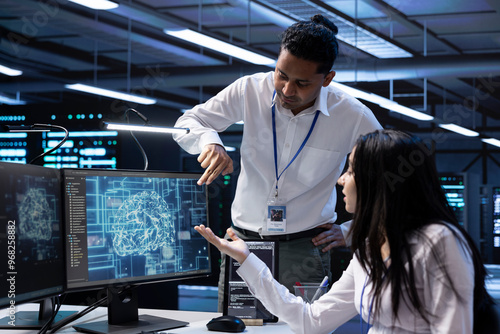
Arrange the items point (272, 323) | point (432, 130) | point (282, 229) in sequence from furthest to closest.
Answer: point (432, 130)
point (282, 229)
point (272, 323)

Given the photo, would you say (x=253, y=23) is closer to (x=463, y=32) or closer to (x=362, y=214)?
(x=463, y=32)

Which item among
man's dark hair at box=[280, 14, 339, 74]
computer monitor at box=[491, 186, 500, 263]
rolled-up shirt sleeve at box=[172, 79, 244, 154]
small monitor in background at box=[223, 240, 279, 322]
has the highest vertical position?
man's dark hair at box=[280, 14, 339, 74]

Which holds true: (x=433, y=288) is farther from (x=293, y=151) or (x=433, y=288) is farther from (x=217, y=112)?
(x=217, y=112)

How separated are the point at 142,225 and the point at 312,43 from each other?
2.71 ft

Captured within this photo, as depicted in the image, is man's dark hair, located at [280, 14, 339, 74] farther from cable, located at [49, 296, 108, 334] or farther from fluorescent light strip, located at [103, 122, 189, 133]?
cable, located at [49, 296, 108, 334]

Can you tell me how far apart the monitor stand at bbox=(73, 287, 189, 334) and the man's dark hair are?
982 mm

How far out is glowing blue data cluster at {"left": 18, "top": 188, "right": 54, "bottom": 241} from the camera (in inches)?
64.3

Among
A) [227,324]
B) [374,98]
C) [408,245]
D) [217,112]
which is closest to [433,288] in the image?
[408,245]

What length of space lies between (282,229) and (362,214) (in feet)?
2.32

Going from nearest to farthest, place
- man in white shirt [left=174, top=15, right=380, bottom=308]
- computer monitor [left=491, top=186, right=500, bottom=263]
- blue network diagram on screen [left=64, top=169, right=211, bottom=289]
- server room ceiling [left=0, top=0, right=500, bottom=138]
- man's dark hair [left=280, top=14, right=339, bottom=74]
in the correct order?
1. blue network diagram on screen [left=64, top=169, right=211, bottom=289]
2. man's dark hair [left=280, top=14, right=339, bottom=74]
3. man in white shirt [left=174, top=15, right=380, bottom=308]
4. server room ceiling [left=0, top=0, right=500, bottom=138]
5. computer monitor [left=491, top=186, right=500, bottom=263]

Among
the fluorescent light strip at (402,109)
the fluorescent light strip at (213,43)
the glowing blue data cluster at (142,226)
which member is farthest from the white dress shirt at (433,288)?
the fluorescent light strip at (402,109)

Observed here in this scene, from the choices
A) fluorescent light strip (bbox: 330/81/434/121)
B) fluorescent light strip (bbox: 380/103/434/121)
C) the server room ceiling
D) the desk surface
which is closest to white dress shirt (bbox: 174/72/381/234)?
the desk surface

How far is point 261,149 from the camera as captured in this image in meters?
2.22

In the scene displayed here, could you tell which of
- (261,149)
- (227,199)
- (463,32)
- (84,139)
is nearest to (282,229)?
(261,149)
